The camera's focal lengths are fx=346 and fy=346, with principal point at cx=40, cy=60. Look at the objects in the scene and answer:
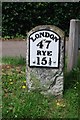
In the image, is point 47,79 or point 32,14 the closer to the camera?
point 47,79

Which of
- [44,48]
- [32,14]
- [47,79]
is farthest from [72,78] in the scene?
[32,14]

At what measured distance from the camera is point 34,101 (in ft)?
15.2

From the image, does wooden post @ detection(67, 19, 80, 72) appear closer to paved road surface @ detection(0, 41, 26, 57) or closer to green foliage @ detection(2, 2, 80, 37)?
paved road surface @ detection(0, 41, 26, 57)

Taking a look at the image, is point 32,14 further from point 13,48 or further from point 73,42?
point 73,42

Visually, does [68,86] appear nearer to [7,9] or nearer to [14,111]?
[14,111]

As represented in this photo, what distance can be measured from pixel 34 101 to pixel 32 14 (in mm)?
5165

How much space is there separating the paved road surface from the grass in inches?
79.2

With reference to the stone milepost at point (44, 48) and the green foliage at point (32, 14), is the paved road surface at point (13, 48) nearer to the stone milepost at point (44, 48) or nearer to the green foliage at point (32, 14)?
the green foliage at point (32, 14)

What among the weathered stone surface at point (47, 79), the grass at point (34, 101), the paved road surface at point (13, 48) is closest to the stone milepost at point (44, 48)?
the weathered stone surface at point (47, 79)

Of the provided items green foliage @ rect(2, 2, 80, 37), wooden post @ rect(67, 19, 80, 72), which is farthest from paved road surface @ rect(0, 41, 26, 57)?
wooden post @ rect(67, 19, 80, 72)

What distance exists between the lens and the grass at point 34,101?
4371 mm

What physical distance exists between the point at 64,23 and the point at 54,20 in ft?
1.01

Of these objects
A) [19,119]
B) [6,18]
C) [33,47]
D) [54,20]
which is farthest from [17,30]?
[19,119]

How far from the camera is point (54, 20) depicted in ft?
31.3
